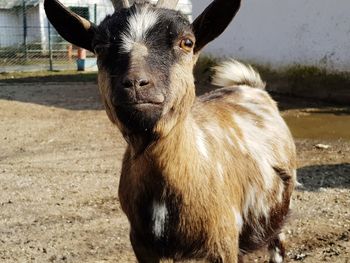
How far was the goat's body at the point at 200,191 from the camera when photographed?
10.4 feet

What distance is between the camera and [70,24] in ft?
10.9

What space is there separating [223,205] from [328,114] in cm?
774

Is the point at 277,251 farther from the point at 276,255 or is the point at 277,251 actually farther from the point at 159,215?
the point at 159,215

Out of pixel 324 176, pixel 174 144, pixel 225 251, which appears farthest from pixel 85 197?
pixel 174 144

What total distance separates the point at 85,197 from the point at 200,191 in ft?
10.3

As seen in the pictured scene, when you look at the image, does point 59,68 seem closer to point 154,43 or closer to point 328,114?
point 328,114

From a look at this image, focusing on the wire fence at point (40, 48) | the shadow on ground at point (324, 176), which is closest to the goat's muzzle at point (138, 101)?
the shadow on ground at point (324, 176)

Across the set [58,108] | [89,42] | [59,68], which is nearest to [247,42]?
[58,108]

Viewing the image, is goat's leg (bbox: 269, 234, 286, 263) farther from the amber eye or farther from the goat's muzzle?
the goat's muzzle

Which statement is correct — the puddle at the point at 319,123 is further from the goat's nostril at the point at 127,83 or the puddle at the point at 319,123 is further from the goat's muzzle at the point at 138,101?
the goat's nostril at the point at 127,83

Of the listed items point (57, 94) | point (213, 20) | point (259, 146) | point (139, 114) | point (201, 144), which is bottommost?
point (57, 94)

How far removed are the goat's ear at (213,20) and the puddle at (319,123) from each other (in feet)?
19.4

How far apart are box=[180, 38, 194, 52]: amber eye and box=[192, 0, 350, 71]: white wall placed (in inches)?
377

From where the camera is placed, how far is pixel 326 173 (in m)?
6.90
